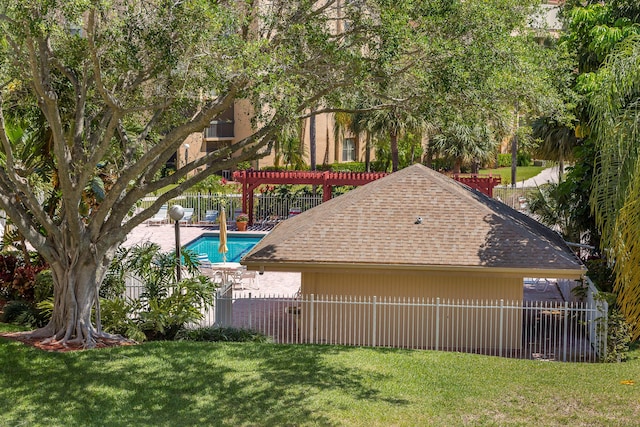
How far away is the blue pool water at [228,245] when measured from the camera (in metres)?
32.2

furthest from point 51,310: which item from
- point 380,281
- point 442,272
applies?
point 442,272

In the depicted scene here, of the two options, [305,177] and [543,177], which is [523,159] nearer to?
[543,177]

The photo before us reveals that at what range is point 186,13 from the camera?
539 inches

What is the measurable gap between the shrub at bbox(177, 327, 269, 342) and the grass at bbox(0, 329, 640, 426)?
33.1 inches

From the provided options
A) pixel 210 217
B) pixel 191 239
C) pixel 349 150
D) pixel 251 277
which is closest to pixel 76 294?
pixel 251 277

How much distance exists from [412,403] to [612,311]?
5097 millimetres

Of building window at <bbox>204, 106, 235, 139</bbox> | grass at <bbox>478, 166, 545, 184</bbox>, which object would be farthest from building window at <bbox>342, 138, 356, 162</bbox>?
grass at <bbox>478, 166, 545, 184</bbox>

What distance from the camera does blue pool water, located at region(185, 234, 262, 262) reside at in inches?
1268

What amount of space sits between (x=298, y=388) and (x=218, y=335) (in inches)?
147

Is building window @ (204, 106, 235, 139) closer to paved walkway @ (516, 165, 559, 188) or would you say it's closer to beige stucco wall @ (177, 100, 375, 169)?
beige stucco wall @ (177, 100, 375, 169)

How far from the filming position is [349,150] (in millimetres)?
60031

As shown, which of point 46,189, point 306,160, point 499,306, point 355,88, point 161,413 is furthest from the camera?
point 306,160

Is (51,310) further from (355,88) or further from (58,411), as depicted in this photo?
(355,88)

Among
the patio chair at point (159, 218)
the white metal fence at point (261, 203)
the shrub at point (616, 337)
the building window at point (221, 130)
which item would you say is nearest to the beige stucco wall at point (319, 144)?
the building window at point (221, 130)
